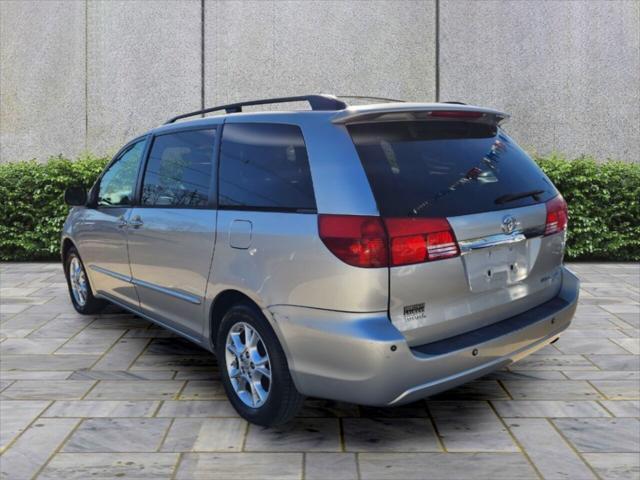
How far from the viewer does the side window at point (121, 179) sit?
5.16 meters

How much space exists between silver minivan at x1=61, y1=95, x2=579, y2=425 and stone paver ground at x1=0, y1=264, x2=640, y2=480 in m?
0.34

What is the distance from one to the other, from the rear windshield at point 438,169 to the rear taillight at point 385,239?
0.06 meters

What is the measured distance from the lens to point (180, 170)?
4.53m

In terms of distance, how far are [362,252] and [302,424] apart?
48.5 inches

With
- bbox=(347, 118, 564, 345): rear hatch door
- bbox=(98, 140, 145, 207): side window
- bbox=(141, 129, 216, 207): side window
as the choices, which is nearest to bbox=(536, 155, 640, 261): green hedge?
bbox=(347, 118, 564, 345): rear hatch door

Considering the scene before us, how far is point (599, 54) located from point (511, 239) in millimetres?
8480

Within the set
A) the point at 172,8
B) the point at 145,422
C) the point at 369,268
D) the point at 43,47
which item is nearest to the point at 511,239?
the point at 369,268

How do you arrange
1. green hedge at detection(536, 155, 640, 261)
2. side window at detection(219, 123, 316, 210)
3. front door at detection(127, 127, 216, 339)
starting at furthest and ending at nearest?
1. green hedge at detection(536, 155, 640, 261)
2. front door at detection(127, 127, 216, 339)
3. side window at detection(219, 123, 316, 210)

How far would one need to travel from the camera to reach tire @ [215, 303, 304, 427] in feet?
11.5

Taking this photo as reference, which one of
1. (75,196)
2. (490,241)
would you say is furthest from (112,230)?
(490,241)

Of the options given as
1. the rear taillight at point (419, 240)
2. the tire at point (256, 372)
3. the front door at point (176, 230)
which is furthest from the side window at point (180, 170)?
the rear taillight at point (419, 240)

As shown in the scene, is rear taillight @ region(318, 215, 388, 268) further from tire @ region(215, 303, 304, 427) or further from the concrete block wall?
the concrete block wall

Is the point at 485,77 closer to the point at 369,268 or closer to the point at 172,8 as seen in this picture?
the point at 172,8

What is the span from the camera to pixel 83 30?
11.1m
